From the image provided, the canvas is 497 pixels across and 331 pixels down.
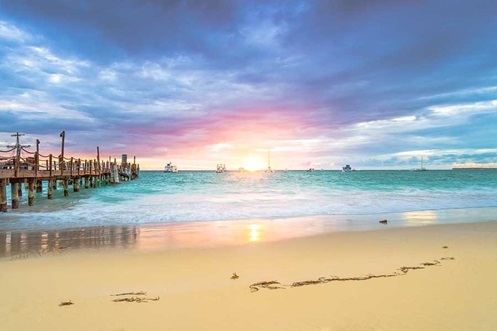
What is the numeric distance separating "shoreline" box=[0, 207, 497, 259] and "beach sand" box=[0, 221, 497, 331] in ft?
2.90

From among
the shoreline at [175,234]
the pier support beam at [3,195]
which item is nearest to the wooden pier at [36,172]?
the pier support beam at [3,195]

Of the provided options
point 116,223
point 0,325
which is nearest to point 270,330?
point 0,325

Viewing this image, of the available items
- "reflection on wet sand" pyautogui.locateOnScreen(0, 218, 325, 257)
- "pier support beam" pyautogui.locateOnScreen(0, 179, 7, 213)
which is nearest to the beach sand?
"reflection on wet sand" pyautogui.locateOnScreen(0, 218, 325, 257)

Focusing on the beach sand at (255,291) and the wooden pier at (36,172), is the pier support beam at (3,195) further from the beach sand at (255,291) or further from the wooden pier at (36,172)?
the beach sand at (255,291)

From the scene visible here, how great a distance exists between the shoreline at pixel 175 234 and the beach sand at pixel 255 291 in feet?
2.90

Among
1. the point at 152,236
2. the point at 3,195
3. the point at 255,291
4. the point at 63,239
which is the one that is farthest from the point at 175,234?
the point at 3,195

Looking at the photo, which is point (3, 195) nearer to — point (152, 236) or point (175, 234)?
point (152, 236)

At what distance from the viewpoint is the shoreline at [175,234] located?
984 centimetres

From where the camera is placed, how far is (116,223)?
15.1 metres

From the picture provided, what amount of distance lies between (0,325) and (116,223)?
10959 mm

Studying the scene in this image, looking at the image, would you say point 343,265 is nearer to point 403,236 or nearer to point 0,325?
point 403,236

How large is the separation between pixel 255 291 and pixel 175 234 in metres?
6.79

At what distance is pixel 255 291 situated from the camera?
18.0ft

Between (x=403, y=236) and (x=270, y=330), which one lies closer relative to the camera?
(x=270, y=330)
